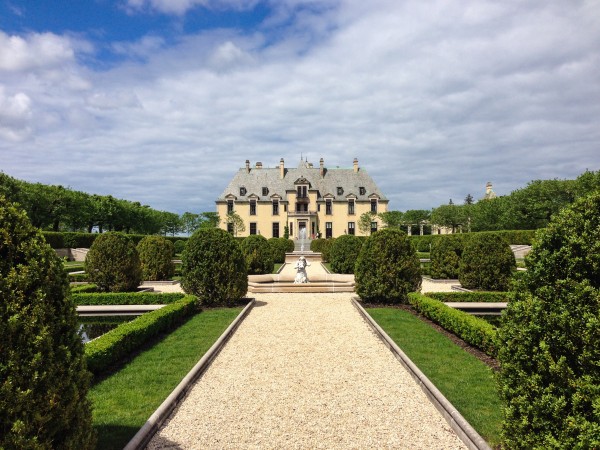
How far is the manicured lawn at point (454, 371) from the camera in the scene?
16.3 feet

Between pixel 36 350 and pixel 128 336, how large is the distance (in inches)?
205

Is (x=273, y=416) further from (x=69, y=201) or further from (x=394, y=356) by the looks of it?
(x=69, y=201)

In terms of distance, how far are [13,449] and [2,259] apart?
135 cm

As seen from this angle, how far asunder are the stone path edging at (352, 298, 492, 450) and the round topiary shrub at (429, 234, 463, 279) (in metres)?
12.8

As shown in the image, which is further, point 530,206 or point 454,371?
point 530,206

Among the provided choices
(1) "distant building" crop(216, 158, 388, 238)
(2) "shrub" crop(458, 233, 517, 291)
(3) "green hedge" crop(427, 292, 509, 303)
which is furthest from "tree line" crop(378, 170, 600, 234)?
(3) "green hedge" crop(427, 292, 509, 303)

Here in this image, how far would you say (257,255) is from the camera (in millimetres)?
22422

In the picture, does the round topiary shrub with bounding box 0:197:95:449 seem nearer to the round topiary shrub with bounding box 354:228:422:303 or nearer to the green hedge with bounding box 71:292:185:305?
the green hedge with bounding box 71:292:185:305

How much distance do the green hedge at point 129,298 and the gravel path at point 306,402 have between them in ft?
15.2

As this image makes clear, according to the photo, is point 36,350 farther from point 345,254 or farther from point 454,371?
point 345,254

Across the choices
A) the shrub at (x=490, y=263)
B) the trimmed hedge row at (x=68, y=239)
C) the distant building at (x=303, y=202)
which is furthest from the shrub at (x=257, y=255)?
the distant building at (x=303, y=202)

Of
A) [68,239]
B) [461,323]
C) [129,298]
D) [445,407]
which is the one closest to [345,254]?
[129,298]

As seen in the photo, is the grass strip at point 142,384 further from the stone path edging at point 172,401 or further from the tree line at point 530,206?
the tree line at point 530,206

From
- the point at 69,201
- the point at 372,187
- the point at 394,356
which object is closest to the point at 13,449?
the point at 394,356
